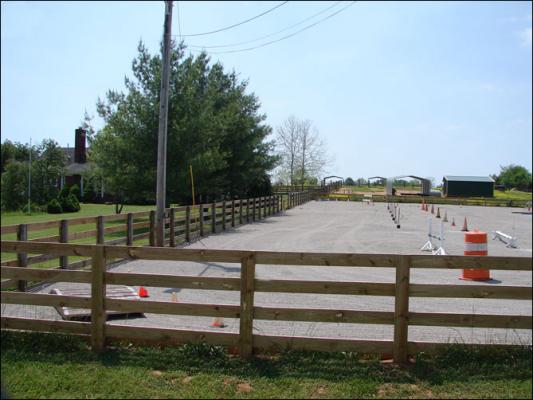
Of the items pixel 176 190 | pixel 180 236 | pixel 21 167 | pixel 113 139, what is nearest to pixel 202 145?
pixel 176 190

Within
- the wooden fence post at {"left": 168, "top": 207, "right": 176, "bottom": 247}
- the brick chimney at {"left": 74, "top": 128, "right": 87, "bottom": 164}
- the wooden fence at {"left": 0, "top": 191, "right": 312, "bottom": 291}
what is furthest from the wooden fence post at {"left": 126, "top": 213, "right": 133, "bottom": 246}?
the brick chimney at {"left": 74, "top": 128, "right": 87, "bottom": 164}

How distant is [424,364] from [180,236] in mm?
12573

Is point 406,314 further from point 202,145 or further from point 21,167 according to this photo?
point 202,145

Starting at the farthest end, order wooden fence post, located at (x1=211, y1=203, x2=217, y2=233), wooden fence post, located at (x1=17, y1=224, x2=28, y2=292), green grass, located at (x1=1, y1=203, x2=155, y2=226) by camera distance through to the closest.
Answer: wooden fence post, located at (x1=211, y1=203, x2=217, y2=233) → wooden fence post, located at (x1=17, y1=224, x2=28, y2=292) → green grass, located at (x1=1, y1=203, x2=155, y2=226)

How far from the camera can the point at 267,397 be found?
416cm

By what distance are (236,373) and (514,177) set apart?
292cm

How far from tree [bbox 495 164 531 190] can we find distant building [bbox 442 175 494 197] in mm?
103

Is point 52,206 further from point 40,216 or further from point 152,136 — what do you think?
point 152,136

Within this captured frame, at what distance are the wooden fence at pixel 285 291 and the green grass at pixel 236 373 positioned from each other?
134 millimetres

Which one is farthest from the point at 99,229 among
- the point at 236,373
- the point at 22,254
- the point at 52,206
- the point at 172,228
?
the point at 236,373

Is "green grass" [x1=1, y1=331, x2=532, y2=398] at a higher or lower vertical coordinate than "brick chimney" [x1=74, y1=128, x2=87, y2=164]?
lower

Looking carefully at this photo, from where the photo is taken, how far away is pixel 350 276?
A: 10.5 metres

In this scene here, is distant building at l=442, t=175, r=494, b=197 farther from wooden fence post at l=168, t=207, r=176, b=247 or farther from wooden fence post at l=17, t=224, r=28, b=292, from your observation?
wooden fence post at l=168, t=207, r=176, b=247

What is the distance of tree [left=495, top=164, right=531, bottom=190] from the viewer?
153 inches
